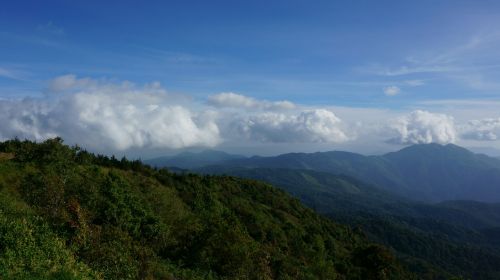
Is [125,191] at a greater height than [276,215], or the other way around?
[125,191]

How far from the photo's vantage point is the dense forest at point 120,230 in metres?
21.7

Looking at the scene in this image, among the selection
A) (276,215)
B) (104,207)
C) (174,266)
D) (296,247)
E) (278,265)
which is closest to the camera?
(174,266)

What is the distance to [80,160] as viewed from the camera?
60.2m

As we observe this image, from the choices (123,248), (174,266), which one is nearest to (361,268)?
(174,266)

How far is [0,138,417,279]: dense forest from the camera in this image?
2166 cm

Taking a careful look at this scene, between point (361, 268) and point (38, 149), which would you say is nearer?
point (38, 149)

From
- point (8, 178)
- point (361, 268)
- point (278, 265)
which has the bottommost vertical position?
point (361, 268)

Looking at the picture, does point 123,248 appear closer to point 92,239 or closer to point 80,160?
point 92,239

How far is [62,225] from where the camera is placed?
25062 millimetres

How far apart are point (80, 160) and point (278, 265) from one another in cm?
3620

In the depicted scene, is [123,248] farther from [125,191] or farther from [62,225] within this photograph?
[125,191]

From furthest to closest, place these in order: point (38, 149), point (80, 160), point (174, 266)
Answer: point (80, 160), point (38, 149), point (174, 266)

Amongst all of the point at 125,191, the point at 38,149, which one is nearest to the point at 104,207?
the point at 125,191

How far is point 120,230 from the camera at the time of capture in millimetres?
28047
